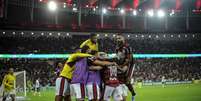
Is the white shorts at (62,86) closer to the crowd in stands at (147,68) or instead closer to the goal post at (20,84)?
the goal post at (20,84)

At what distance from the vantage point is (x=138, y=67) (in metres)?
63.3

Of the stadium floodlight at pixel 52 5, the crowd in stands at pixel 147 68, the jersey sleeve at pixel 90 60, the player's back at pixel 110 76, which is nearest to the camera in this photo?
the jersey sleeve at pixel 90 60

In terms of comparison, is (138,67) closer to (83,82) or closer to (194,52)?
(194,52)

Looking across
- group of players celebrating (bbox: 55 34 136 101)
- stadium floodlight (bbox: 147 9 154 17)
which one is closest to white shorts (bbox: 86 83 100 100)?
group of players celebrating (bbox: 55 34 136 101)

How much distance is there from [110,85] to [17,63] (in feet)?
145

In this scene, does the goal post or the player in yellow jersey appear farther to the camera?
the goal post

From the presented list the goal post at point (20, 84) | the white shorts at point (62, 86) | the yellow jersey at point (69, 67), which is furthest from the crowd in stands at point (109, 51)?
the yellow jersey at point (69, 67)

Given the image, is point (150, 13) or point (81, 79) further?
point (150, 13)

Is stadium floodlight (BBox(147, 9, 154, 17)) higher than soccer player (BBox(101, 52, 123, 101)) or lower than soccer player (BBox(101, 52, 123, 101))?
higher

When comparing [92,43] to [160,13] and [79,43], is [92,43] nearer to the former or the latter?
[79,43]

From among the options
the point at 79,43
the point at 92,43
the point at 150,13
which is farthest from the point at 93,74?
the point at 150,13

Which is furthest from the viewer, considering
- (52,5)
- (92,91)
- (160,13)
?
(160,13)

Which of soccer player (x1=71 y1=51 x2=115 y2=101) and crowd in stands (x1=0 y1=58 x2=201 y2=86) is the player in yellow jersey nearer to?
soccer player (x1=71 y1=51 x2=115 y2=101)

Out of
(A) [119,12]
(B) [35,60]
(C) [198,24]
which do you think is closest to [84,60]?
(B) [35,60]
